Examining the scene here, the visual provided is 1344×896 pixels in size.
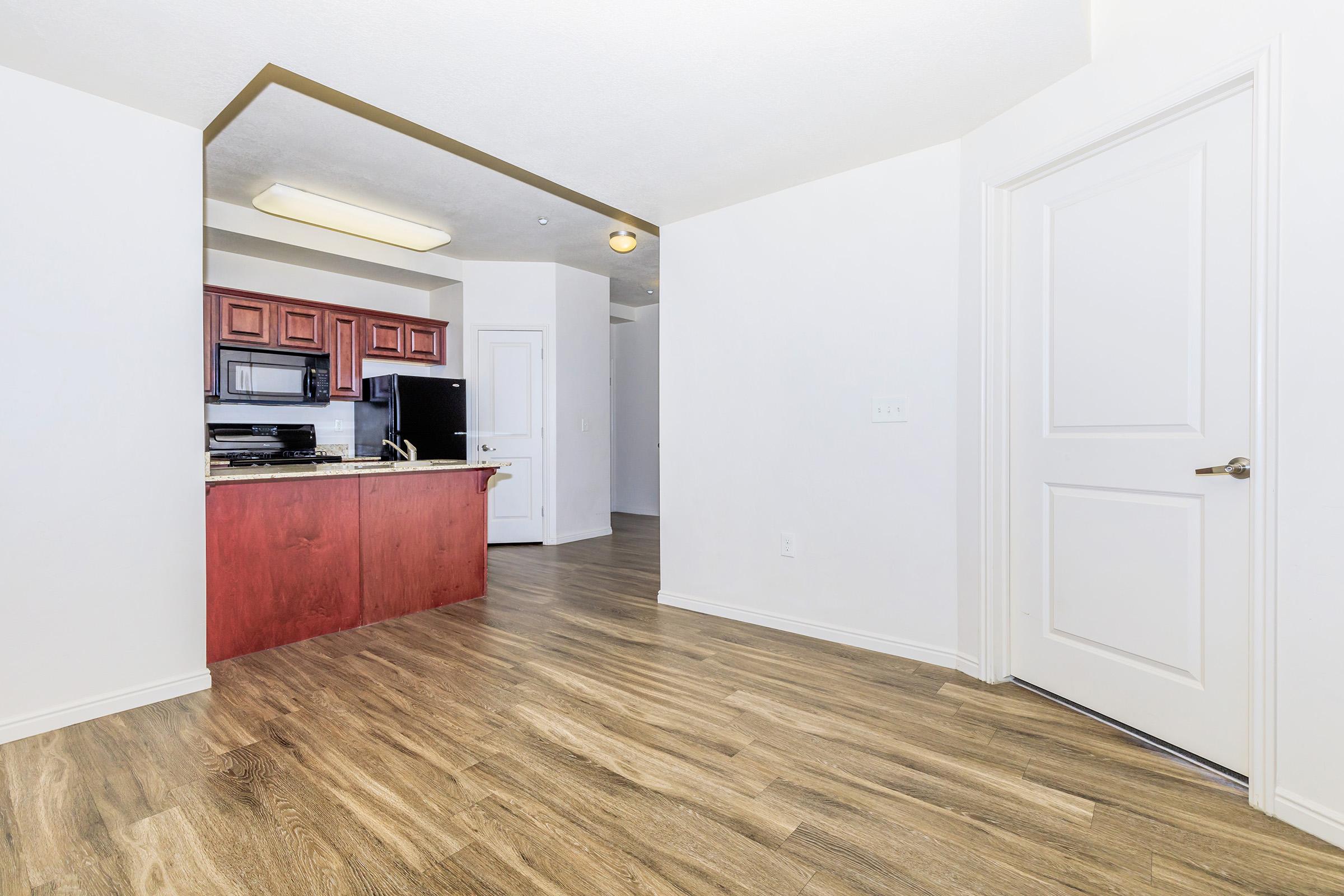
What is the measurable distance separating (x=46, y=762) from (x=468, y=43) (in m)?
2.66

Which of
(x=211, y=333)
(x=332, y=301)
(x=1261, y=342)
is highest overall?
(x=332, y=301)

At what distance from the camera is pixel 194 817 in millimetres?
1682

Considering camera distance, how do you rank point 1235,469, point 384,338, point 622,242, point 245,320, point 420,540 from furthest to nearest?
point 384,338 < point 245,320 < point 622,242 < point 420,540 < point 1235,469

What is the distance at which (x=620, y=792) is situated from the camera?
1.80 m

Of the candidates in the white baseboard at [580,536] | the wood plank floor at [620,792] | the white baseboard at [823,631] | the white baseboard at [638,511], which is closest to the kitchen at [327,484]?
the wood plank floor at [620,792]

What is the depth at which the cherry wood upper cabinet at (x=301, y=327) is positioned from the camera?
4652mm

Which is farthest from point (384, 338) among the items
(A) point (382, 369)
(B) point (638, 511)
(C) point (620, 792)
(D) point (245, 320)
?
(C) point (620, 792)

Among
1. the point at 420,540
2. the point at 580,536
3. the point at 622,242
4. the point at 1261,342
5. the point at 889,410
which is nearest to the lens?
the point at 1261,342

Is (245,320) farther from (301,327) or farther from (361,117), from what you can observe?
(361,117)

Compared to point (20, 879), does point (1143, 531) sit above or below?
above

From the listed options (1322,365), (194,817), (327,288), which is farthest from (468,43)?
(327,288)

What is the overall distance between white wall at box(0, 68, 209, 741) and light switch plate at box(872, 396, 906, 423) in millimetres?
2954

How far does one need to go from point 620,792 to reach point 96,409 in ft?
7.71

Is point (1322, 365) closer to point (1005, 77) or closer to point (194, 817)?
point (1005, 77)
